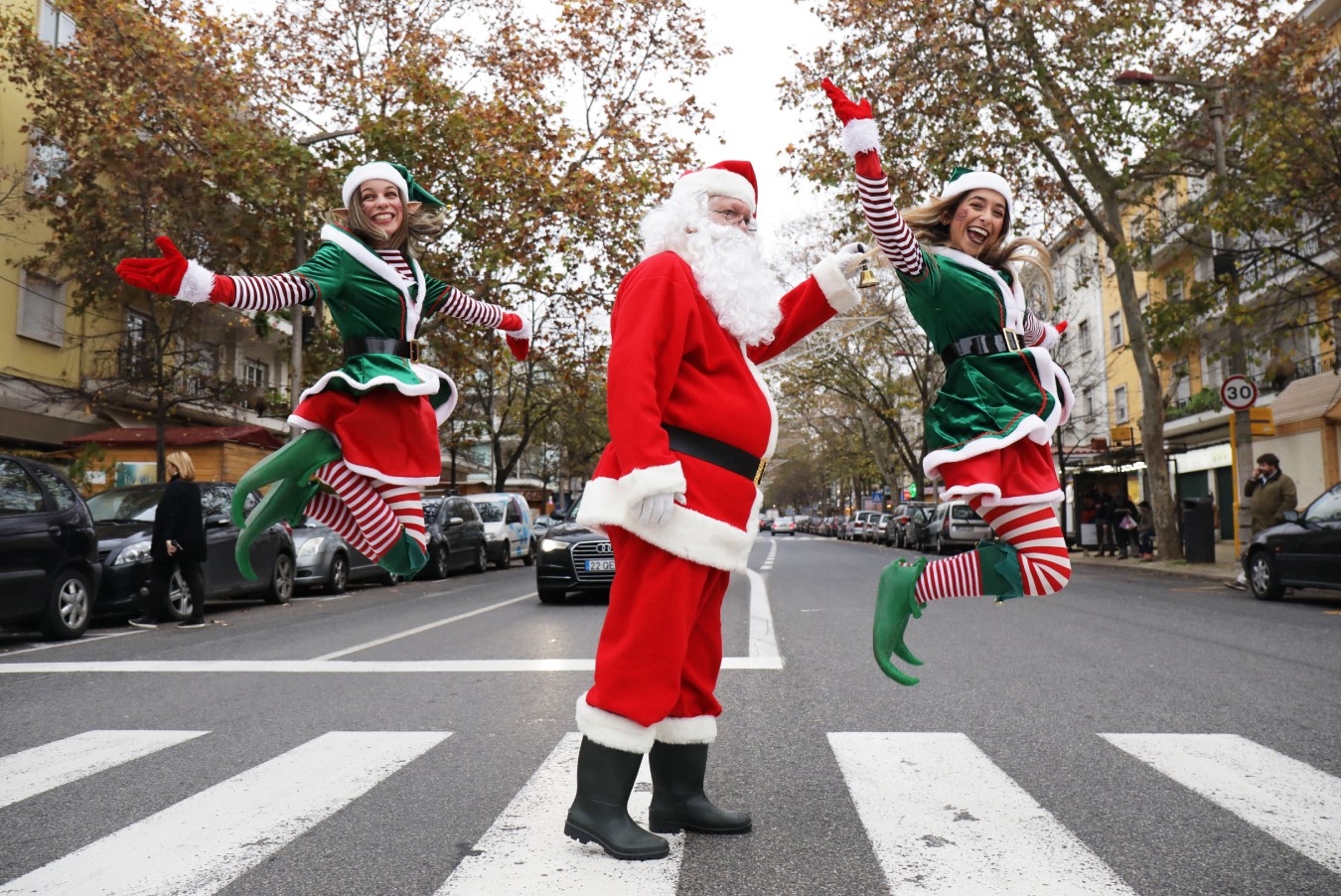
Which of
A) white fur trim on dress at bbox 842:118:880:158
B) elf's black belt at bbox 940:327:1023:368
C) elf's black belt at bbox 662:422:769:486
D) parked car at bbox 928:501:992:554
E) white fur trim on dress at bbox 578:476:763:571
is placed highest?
white fur trim on dress at bbox 842:118:880:158

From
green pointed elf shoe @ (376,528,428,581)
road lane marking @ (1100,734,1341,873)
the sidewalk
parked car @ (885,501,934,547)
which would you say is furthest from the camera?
parked car @ (885,501,934,547)

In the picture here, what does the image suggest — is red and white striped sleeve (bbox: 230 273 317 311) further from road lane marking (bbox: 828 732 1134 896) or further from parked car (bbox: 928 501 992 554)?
parked car (bbox: 928 501 992 554)

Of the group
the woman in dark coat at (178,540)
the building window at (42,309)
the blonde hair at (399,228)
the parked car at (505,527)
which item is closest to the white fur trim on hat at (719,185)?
the blonde hair at (399,228)

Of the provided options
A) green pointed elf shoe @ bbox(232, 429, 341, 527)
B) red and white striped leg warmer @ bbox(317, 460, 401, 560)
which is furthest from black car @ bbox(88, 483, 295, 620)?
red and white striped leg warmer @ bbox(317, 460, 401, 560)

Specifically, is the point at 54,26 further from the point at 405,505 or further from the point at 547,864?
the point at 547,864

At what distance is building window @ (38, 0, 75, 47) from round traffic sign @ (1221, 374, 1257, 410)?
926 inches

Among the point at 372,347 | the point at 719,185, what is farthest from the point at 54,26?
the point at 719,185

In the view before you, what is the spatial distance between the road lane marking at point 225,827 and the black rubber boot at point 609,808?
98cm

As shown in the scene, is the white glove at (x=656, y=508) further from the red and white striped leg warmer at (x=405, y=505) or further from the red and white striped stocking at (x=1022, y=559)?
the red and white striped stocking at (x=1022, y=559)

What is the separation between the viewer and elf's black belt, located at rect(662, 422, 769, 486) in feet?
10.1

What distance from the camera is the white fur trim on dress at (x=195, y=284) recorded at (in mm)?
3336

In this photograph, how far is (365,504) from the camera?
11.5 feet

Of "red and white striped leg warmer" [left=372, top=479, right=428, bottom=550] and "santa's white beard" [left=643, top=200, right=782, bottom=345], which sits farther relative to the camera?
"red and white striped leg warmer" [left=372, top=479, right=428, bottom=550]

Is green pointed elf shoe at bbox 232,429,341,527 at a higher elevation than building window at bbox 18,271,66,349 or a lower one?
lower
